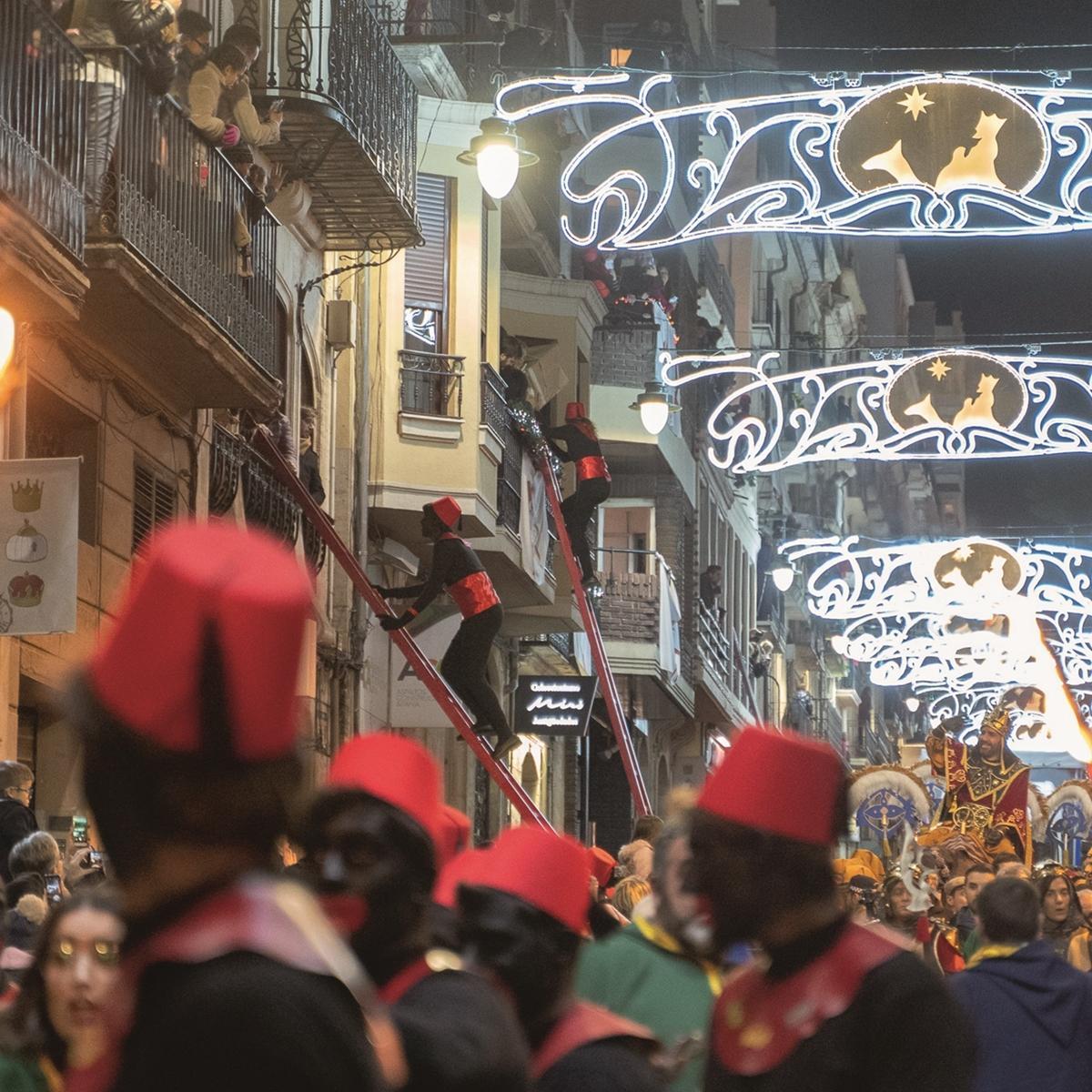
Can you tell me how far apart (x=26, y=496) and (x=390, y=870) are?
10.2m

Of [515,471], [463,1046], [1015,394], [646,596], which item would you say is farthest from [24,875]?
[646,596]

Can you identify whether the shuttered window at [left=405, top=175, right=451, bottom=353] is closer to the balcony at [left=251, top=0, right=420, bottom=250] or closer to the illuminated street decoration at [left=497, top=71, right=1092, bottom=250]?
the balcony at [left=251, top=0, right=420, bottom=250]

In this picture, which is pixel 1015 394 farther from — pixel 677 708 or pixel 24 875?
pixel 677 708

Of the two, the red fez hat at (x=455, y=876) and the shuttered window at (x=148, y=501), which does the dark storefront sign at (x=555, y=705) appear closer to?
the shuttered window at (x=148, y=501)

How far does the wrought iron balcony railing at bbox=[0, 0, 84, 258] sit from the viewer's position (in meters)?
13.3

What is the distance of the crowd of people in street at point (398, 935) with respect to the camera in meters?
2.48

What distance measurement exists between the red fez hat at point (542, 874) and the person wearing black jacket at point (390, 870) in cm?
12

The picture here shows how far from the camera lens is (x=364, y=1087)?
7.98ft

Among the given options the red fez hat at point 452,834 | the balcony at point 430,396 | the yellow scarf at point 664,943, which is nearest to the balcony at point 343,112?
the balcony at point 430,396

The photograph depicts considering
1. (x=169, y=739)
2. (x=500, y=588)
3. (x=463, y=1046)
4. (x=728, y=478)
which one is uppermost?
(x=728, y=478)

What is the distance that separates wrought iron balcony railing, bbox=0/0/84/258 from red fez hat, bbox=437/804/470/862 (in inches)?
311

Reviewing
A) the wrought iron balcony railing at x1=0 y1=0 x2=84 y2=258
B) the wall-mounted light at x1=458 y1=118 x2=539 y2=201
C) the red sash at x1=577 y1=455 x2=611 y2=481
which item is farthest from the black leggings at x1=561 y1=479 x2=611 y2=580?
the wrought iron balcony railing at x1=0 y1=0 x2=84 y2=258

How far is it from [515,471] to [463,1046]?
997 inches

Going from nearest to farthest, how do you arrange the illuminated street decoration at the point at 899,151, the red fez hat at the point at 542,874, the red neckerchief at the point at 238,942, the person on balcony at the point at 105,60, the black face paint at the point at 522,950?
1. the red neckerchief at the point at 238,942
2. the black face paint at the point at 522,950
3. the red fez hat at the point at 542,874
4. the person on balcony at the point at 105,60
5. the illuminated street decoration at the point at 899,151
